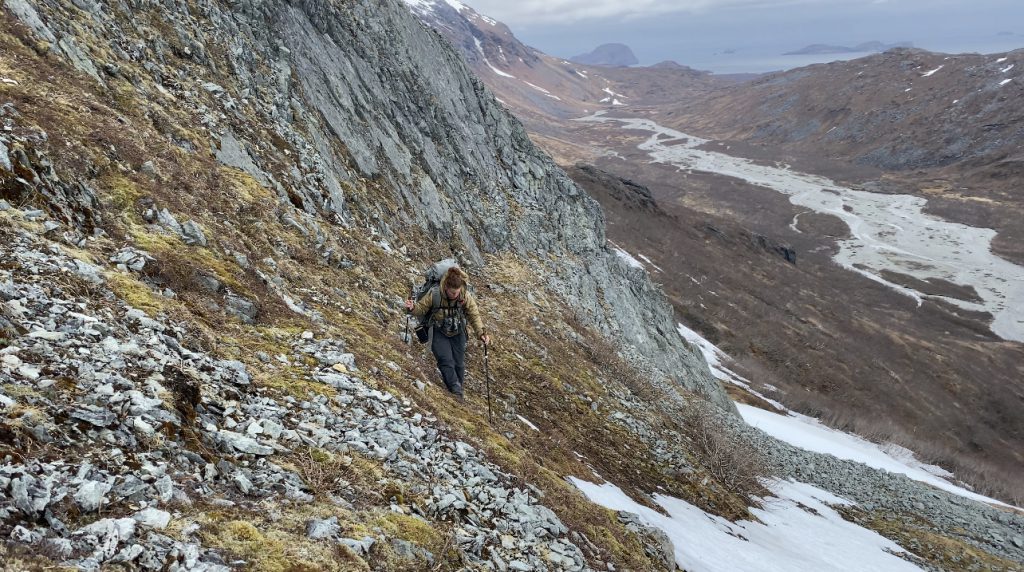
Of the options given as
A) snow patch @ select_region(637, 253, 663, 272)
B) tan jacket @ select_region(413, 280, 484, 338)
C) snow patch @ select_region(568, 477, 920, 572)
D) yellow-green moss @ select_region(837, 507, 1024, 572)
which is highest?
tan jacket @ select_region(413, 280, 484, 338)

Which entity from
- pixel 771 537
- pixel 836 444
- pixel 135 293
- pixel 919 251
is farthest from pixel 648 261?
pixel 135 293

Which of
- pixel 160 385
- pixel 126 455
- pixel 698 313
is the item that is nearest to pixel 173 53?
pixel 160 385

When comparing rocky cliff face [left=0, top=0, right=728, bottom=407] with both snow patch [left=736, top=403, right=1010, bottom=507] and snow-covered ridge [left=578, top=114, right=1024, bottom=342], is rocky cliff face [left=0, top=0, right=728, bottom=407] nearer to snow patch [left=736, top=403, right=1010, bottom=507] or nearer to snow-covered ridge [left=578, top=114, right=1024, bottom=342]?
snow patch [left=736, top=403, right=1010, bottom=507]

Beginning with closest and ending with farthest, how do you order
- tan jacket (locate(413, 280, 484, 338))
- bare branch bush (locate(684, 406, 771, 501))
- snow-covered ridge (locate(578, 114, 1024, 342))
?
tan jacket (locate(413, 280, 484, 338)) → bare branch bush (locate(684, 406, 771, 501)) → snow-covered ridge (locate(578, 114, 1024, 342))

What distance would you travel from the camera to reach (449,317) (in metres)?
11.5

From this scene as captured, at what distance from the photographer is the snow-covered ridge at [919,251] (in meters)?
103

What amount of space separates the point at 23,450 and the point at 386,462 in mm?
3828

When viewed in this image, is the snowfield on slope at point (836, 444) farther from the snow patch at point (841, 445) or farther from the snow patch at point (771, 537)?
the snow patch at point (771, 537)

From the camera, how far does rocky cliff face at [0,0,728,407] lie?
52.0 ft

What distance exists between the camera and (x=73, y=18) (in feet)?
45.0

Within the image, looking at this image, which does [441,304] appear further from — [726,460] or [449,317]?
[726,460]

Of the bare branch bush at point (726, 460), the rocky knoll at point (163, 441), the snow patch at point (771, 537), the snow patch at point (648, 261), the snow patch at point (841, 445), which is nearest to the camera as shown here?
the rocky knoll at point (163, 441)

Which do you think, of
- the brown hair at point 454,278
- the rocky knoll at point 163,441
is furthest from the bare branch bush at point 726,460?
the rocky knoll at point 163,441

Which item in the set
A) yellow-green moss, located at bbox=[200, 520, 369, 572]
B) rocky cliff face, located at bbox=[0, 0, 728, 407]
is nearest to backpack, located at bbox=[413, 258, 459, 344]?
rocky cliff face, located at bbox=[0, 0, 728, 407]
